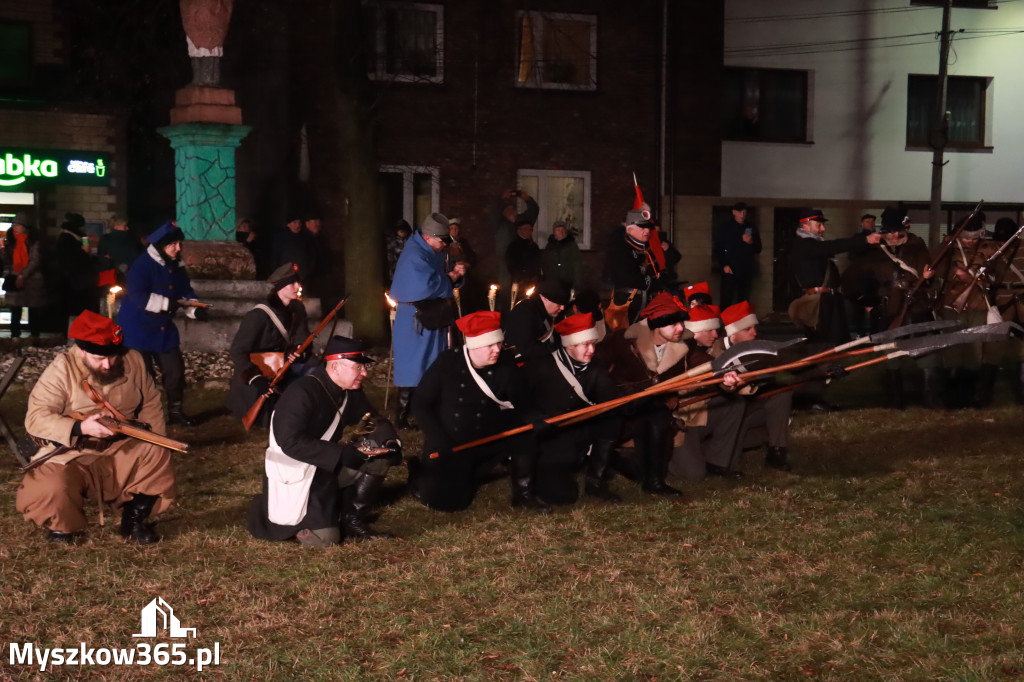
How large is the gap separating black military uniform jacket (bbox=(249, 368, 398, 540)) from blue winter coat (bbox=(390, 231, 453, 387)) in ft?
10.6

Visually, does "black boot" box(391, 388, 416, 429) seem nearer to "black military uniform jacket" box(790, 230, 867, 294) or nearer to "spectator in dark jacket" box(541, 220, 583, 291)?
"black military uniform jacket" box(790, 230, 867, 294)

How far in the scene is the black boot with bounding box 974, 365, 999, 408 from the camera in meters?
14.1

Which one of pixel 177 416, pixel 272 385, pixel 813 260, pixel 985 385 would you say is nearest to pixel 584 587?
pixel 272 385

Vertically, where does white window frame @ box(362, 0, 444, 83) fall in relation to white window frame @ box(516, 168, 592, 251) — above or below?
above

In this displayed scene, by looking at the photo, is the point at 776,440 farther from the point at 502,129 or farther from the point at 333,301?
the point at 502,129

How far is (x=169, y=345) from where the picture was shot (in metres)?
12.4

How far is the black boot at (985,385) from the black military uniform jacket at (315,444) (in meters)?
8.04

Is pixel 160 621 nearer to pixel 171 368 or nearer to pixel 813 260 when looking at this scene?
pixel 171 368

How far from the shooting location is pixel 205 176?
694 inches

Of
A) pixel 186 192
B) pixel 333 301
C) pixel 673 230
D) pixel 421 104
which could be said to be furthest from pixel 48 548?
pixel 673 230

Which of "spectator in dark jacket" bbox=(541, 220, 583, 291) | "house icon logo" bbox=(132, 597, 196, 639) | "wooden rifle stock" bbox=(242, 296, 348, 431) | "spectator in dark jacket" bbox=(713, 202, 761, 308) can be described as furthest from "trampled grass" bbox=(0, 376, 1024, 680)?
"spectator in dark jacket" bbox=(541, 220, 583, 291)

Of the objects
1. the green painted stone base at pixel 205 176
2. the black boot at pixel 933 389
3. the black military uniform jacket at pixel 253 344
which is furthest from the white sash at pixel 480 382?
the green painted stone base at pixel 205 176

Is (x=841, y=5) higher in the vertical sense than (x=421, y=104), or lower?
higher

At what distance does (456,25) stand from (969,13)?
1167 centimetres
